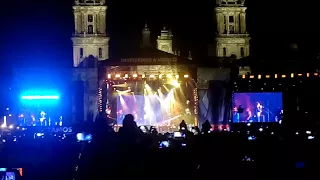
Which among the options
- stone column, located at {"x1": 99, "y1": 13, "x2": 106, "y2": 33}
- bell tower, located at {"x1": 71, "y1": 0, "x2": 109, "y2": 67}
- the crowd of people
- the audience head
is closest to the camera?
the crowd of people

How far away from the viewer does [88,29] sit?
202 ft

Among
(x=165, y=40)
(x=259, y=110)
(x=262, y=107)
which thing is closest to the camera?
(x=259, y=110)

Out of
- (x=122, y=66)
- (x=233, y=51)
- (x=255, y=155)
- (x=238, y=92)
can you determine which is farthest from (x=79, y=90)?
(x=255, y=155)

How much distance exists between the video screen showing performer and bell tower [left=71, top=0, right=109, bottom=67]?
2838 centimetres

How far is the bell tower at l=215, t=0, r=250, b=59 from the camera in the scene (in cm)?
6419

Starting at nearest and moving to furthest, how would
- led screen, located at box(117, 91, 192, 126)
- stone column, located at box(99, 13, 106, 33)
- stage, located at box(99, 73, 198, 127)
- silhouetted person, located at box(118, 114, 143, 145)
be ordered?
silhouetted person, located at box(118, 114, 143, 145) < stage, located at box(99, 73, 198, 127) < led screen, located at box(117, 91, 192, 126) < stone column, located at box(99, 13, 106, 33)

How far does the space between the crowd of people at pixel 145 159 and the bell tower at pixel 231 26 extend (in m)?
54.1

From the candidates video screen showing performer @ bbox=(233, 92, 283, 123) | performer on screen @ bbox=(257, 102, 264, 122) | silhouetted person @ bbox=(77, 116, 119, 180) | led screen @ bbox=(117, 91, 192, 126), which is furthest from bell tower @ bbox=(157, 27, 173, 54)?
silhouetted person @ bbox=(77, 116, 119, 180)

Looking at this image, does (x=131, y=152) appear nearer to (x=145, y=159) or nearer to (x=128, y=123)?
(x=145, y=159)

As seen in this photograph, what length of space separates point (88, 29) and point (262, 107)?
2960 cm

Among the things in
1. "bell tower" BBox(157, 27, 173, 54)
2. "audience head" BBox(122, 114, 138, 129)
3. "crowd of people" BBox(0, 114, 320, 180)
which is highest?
"bell tower" BBox(157, 27, 173, 54)

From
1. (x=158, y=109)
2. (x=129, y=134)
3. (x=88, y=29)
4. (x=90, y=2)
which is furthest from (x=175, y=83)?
(x=129, y=134)

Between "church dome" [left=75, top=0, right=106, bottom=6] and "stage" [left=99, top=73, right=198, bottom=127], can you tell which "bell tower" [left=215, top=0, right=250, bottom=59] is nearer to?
"church dome" [left=75, top=0, right=106, bottom=6]

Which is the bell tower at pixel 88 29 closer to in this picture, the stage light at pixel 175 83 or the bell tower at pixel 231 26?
the bell tower at pixel 231 26
